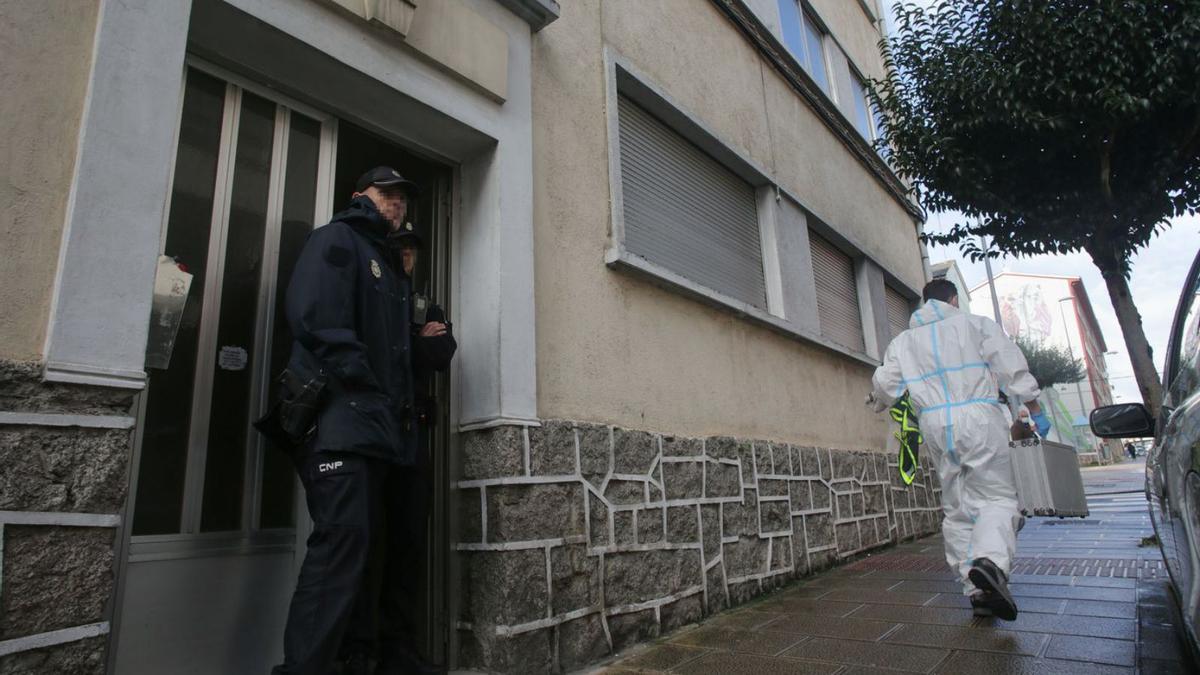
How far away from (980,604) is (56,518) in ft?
12.5

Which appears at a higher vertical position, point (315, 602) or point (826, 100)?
point (826, 100)

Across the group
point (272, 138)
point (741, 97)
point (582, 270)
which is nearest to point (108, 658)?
point (272, 138)

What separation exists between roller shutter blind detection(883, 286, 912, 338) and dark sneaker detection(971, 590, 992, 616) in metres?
5.77

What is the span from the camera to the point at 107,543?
1.86m

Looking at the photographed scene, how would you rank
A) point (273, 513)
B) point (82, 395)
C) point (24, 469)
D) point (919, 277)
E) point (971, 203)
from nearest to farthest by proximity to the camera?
point (24, 469)
point (82, 395)
point (273, 513)
point (971, 203)
point (919, 277)

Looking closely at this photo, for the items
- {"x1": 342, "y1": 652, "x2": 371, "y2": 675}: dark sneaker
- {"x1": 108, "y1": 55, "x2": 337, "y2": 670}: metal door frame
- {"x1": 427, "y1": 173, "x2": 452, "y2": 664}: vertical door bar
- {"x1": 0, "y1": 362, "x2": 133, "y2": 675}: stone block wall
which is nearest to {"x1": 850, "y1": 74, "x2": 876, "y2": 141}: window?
{"x1": 427, "y1": 173, "x2": 452, "y2": 664}: vertical door bar

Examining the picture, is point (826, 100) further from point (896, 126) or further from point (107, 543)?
point (107, 543)

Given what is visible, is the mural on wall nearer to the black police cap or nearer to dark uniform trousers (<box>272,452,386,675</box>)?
the black police cap

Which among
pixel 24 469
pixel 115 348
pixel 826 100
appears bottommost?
pixel 24 469

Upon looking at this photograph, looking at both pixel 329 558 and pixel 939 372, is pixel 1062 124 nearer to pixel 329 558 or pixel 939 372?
pixel 939 372

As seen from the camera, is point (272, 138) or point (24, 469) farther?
point (272, 138)

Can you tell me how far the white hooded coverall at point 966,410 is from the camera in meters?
3.63

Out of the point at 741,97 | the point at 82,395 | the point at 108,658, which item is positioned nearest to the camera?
the point at 82,395

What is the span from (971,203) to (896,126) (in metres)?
1.18
